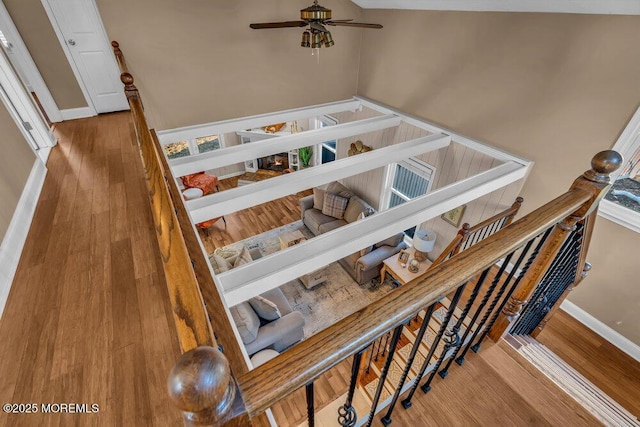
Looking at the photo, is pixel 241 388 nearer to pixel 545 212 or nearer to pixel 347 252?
pixel 545 212


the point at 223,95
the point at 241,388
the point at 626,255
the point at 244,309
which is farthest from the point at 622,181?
the point at 223,95

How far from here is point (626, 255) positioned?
2.62m

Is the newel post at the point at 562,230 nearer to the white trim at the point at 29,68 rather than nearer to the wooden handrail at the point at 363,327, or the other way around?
the wooden handrail at the point at 363,327

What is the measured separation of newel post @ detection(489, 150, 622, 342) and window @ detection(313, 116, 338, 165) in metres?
5.19

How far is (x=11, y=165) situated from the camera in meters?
2.26

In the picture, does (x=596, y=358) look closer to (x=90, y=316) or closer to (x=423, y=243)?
(x=423, y=243)

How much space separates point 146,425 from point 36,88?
4944mm

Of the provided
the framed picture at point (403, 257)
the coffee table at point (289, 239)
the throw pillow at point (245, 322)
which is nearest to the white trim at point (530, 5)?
the framed picture at point (403, 257)

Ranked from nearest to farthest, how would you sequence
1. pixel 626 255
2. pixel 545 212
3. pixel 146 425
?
1. pixel 545 212
2. pixel 146 425
3. pixel 626 255

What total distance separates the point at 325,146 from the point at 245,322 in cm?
492

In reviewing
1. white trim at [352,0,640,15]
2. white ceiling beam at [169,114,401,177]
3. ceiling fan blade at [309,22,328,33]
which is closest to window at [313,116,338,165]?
white ceiling beam at [169,114,401,177]

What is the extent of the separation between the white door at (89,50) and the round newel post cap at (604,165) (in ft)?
17.5

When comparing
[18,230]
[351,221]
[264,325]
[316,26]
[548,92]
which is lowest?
[351,221]

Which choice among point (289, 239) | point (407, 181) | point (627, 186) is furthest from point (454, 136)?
point (289, 239)
